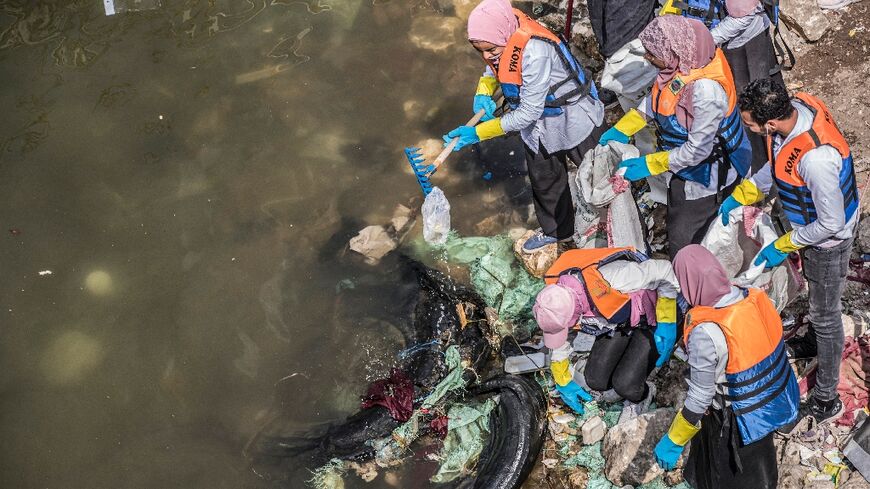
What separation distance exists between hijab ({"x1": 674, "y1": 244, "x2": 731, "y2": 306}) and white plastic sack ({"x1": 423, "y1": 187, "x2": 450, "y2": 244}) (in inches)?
80.8

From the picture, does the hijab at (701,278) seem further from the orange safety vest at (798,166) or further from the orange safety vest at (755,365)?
the orange safety vest at (798,166)

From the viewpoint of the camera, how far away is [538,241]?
5109 millimetres

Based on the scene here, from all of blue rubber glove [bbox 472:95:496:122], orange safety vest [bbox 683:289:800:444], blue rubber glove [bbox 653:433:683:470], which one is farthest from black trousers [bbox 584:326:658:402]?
blue rubber glove [bbox 472:95:496:122]

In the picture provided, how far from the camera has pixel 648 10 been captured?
194 inches

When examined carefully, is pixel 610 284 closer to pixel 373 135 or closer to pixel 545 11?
pixel 373 135

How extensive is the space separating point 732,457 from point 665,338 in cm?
69

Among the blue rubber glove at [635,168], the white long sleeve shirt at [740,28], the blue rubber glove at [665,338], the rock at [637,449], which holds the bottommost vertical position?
the rock at [637,449]

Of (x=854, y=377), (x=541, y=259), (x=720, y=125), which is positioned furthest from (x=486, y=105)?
(x=854, y=377)

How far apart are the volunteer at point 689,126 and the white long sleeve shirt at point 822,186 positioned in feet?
1.26

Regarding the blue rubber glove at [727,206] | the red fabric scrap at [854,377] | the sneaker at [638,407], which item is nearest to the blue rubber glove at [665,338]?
the sneaker at [638,407]

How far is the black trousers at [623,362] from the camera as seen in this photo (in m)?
4.20

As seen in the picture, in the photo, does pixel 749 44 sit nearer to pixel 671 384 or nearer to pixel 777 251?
pixel 777 251

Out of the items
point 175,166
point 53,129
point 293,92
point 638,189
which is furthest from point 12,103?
point 638,189

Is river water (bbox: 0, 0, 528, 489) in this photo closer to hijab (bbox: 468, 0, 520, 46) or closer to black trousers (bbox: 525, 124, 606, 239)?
black trousers (bbox: 525, 124, 606, 239)
